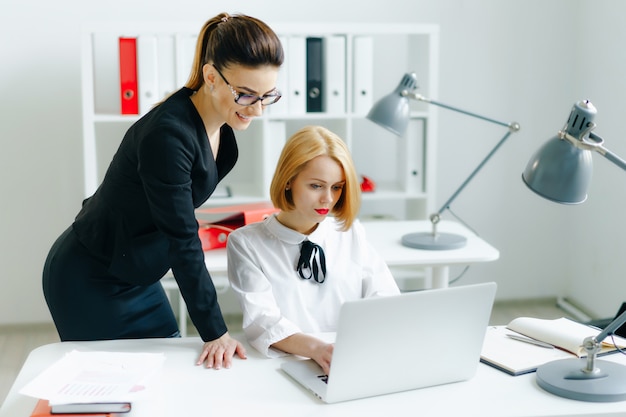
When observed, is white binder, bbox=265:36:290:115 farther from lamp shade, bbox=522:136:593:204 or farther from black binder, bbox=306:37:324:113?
lamp shade, bbox=522:136:593:204

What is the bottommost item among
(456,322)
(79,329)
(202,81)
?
(79,329)

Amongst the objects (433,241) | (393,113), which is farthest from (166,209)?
(433,241)

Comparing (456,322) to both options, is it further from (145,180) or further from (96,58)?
(96,58)

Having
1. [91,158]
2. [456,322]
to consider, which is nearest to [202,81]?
[456,322]

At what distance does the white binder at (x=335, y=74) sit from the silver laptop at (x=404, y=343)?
1954mm

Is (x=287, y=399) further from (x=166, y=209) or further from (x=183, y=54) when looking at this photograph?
(x=183, y=54)

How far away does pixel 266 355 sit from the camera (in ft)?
5.66

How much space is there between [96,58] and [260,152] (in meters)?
0.82

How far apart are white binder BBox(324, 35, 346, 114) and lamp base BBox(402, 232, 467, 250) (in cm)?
73

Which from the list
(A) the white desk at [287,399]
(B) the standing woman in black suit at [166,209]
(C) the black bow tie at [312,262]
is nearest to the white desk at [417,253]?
(B) the standing woman in black suit at [166,209]

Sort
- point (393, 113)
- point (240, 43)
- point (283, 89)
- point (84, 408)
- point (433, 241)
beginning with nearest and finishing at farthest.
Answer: point (84, 408) → point (240, 43) → point (393, 113) → point (433, 241) → point (283, 89)

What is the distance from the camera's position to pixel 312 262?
1888mm

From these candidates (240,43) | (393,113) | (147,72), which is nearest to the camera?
(240,43)

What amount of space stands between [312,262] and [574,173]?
2.09 ft
